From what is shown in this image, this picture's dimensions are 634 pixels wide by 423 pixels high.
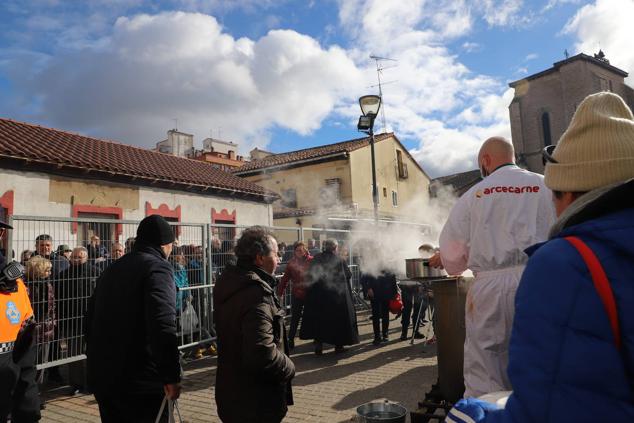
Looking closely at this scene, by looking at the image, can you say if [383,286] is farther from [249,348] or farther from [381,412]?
[249,348]

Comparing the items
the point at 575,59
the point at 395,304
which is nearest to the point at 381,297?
the point at 395,304

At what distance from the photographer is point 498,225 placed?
3002 millimetres

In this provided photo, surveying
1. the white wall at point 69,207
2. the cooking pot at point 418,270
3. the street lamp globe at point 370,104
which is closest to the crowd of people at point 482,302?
the white wall at point 69,207

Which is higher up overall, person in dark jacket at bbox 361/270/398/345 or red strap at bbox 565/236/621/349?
red strap at bbox 565/236/621/349

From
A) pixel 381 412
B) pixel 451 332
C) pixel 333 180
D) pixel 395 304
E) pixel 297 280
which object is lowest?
pixel 381 412

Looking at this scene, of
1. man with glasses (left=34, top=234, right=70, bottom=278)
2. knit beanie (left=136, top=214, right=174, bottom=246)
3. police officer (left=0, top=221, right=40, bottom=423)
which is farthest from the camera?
man with glasses (left=34, top=234, right=70, bottom=278)

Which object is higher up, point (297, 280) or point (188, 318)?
point (297, 280)

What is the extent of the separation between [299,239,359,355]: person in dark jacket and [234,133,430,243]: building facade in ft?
51.0

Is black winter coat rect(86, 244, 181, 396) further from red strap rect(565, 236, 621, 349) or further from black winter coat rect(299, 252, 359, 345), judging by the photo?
black winter coat rect(299, 252, 359, 345)

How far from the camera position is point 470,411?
1146 mm

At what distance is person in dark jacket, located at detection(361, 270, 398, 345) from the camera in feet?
27.7

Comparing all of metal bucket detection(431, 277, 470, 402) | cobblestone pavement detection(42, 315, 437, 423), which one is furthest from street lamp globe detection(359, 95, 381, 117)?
metal bucket detection(431, 277, 470, 402)

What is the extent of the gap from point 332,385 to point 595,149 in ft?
18.0

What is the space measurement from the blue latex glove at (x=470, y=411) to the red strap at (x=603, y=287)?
39cm
